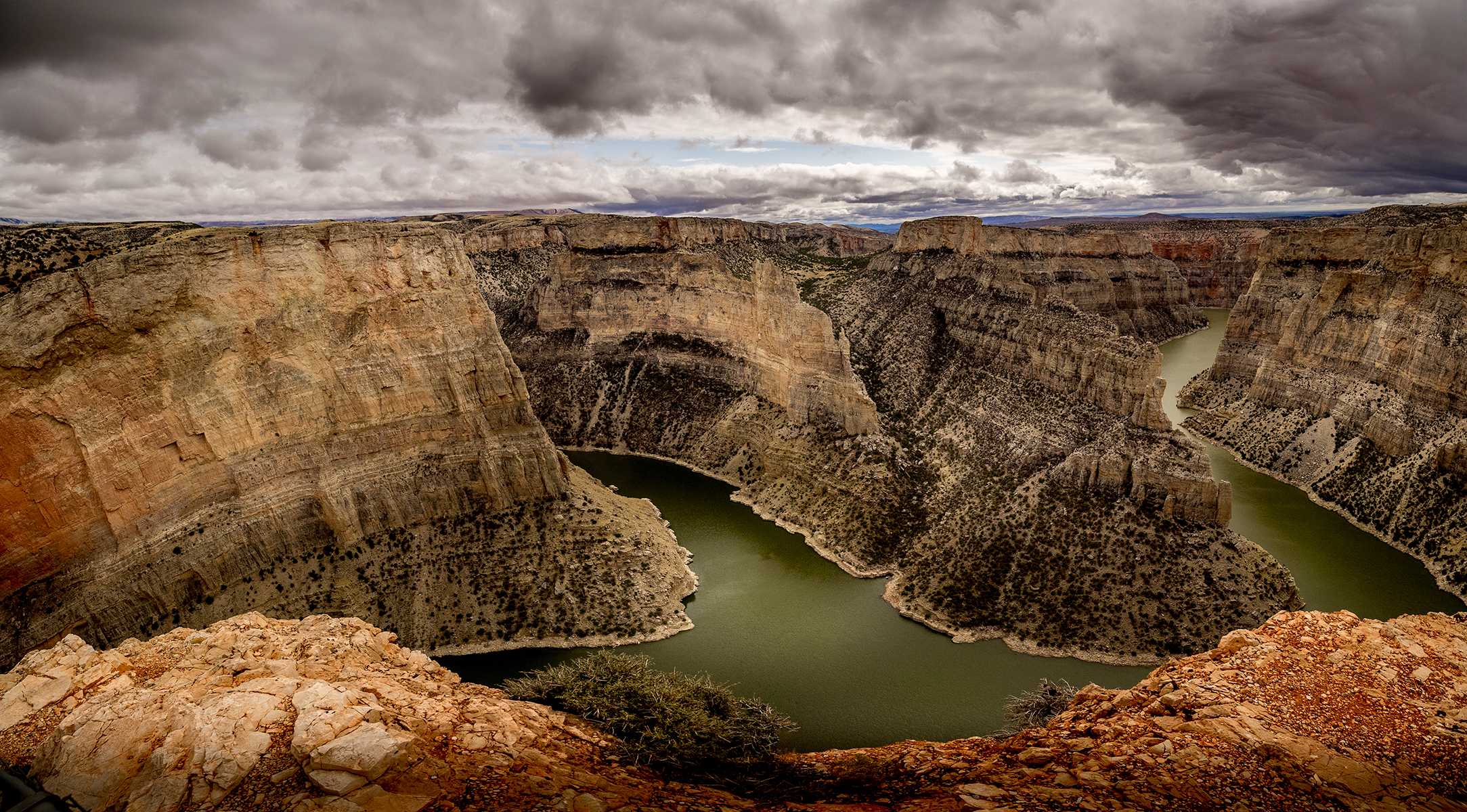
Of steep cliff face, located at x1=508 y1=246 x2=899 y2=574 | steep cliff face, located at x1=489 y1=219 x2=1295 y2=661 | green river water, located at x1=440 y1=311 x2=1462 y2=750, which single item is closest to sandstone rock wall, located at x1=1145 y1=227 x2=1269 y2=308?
steep cliff face, located at x1=489 y1=219 x2=1295 y2=661

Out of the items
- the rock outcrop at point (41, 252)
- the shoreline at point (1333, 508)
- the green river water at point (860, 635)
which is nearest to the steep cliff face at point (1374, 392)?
the shoreline at point (1333, 508)

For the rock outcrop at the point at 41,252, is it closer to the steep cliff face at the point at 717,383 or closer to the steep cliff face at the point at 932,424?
the steep cliff face at the point at 717,383

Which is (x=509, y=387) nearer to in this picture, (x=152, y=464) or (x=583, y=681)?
(x=152, y=464)

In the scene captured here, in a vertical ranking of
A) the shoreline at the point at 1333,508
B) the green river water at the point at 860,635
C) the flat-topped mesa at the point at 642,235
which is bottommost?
the green river water at the point at 860,635

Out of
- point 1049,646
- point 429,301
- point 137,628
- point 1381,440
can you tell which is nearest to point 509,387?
point 429,301

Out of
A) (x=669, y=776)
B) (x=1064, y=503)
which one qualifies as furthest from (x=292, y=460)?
(x=1064, y=503)

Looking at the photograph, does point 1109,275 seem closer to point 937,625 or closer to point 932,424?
point 932,424
